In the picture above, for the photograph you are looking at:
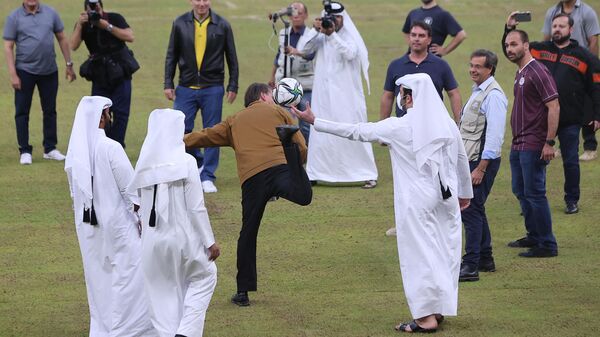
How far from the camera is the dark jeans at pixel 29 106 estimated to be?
15.2 meters

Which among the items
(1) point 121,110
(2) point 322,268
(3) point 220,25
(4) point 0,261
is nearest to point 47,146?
(1) point 121,110

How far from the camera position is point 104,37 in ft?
49.0

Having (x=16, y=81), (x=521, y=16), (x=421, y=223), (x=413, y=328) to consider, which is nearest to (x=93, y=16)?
(x=16, y=81)

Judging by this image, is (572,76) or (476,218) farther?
(572,76)

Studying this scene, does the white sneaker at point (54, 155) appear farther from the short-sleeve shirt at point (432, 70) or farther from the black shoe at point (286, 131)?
the black shoe at point (286, 131)

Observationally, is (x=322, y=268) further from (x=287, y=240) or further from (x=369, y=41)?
(x=369, y=41)

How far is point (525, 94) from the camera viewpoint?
11.1m

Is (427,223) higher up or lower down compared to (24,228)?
higher up

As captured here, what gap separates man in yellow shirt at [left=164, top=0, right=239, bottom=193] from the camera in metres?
13.9

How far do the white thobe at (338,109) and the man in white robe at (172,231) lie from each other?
20.1ft

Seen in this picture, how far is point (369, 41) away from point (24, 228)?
11.2 m

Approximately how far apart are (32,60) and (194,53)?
2457mm

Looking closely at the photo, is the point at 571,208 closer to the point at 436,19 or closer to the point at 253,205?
the point at 436,19

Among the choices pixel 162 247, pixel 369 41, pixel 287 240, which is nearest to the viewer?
pixel 162 247
